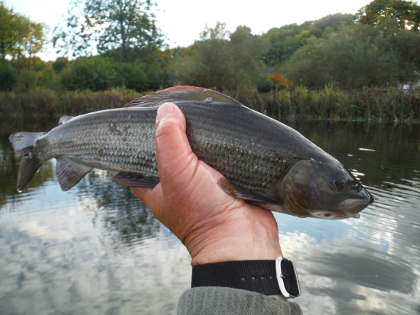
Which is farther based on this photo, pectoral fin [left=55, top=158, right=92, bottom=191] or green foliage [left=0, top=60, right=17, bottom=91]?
green foliage [left=0, top=60, right=17, bottom=91]

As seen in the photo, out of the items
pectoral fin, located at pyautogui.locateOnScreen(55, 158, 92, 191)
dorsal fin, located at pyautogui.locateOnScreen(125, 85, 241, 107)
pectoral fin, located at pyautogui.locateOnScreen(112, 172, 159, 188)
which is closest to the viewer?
dorsal fin, located at pyautogui.locateOnScreen(125, 85, 241, 107)

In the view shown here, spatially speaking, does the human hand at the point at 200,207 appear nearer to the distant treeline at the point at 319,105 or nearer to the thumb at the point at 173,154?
the thumb at the point at 173,154

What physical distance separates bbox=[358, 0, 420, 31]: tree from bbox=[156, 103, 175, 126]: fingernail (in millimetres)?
77255

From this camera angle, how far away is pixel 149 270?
6.35 meters

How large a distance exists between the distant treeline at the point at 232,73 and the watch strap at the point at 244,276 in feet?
89.8

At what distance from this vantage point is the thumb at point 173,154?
2.16 m

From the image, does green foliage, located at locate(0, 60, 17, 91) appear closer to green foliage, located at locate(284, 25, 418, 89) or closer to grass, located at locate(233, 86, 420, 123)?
grass, located at locate(233, 86, 420, 123)

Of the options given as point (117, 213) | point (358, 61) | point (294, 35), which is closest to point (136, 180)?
point (117, 213)

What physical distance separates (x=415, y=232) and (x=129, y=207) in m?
6.27

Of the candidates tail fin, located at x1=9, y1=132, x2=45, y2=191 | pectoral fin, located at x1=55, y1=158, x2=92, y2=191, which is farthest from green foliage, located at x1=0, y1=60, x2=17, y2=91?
pectoral fin, located at x1=55, y1=158, x2=92, y2=191

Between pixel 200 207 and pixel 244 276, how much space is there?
48 centimetres

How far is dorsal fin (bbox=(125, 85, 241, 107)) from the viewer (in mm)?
2406

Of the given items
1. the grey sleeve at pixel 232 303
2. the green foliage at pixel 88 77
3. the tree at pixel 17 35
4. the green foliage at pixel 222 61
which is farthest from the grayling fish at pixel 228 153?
the tree at pixel 17 35

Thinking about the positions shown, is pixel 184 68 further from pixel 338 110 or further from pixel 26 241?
pixel 26 241
